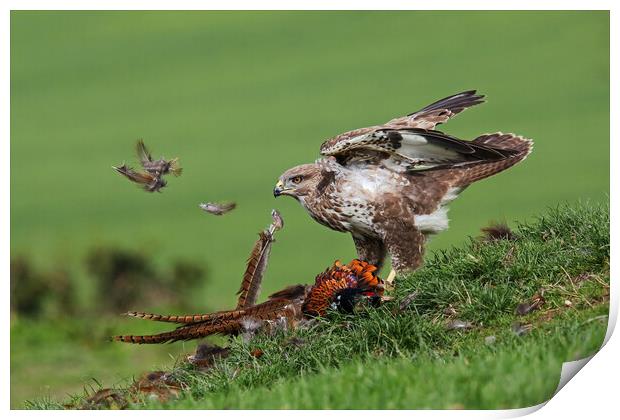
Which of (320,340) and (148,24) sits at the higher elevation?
(148,24)

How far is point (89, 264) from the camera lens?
9281mm

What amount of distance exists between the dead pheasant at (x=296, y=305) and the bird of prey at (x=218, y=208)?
73 centimetres

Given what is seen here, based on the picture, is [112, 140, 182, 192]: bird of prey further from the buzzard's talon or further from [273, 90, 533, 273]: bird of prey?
the buzzard's talon

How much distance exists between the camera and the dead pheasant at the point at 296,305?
7.38m

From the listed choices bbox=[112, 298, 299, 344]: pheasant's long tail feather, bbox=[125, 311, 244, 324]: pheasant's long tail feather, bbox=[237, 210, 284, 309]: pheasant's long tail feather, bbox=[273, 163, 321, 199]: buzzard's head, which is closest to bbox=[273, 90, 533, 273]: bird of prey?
bbox=[273, 163, 321, 199]: buzzard's head

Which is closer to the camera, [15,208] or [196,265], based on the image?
[15,208]

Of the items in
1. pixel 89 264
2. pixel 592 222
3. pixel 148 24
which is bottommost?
pixel 592 222

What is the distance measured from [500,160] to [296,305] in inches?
72.2

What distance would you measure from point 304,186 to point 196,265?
128 cm

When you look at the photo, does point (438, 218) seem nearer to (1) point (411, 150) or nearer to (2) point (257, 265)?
(1) point (411, 150)

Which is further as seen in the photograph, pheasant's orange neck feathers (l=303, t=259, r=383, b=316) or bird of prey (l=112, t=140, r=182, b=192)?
bird of prey (l=112, t=140, r=182, b=192)

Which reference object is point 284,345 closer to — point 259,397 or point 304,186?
point 259,397

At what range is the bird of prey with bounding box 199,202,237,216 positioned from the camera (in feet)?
26.3

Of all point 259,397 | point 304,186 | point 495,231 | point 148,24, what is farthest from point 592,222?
point 148,24
